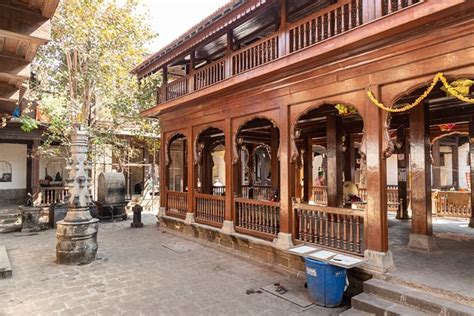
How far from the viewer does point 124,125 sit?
1533 cm

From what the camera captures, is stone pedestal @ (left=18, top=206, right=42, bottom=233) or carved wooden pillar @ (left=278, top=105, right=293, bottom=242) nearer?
carved wooden pillar @ (left=278, top=105, right=293, bottom=242)

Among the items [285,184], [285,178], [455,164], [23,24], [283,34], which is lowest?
[285,184]

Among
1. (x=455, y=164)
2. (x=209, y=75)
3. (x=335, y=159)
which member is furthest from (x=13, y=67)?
(x=455, y=164)

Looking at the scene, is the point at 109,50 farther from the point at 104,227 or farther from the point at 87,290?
the point at 87,290

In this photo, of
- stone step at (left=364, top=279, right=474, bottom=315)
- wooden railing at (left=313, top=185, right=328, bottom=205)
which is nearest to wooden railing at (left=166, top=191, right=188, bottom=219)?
stone step at (left=364, top=279, right=474, bottom=315)

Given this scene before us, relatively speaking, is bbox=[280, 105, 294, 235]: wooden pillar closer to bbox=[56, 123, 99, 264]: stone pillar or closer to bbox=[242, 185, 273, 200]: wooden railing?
bbox=[56, 123, 99, 264]: stone pillar

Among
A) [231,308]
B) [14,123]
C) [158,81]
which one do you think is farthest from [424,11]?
[14,123]

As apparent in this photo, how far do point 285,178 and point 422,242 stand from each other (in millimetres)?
3176

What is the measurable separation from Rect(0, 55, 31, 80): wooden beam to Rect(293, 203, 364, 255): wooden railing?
17.2 feet

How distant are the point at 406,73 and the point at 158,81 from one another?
1303 cm

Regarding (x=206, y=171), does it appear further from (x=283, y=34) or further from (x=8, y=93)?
(x=8, y=93)

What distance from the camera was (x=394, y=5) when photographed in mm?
4609

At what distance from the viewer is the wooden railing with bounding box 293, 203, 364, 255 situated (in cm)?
536

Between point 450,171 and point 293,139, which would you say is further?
point 450,171
